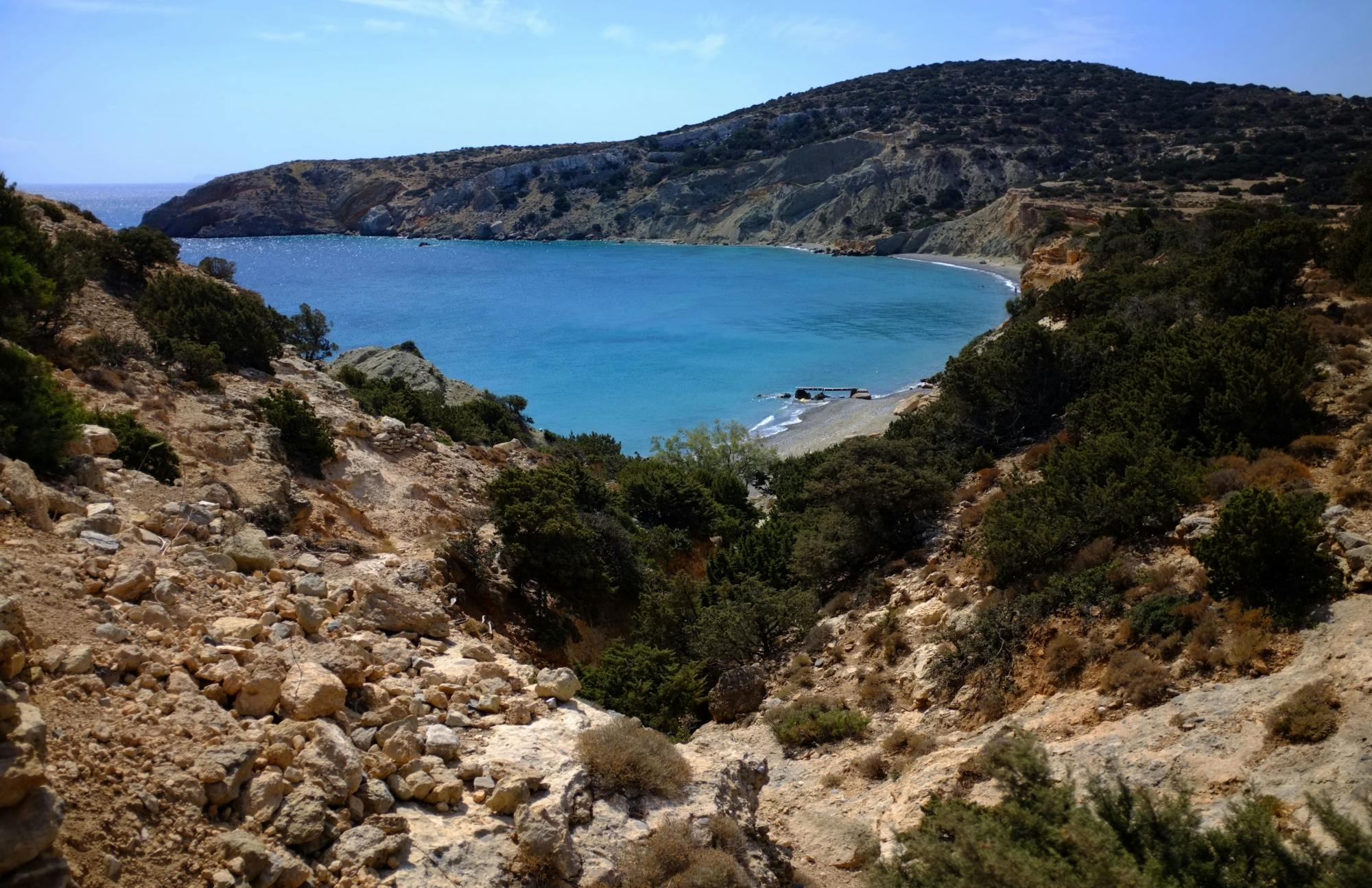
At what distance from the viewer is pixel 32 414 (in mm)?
8758

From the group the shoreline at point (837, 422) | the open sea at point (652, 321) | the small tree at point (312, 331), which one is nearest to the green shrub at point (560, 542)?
the shoreline at point (837, 422)

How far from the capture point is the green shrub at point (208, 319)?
1720cm

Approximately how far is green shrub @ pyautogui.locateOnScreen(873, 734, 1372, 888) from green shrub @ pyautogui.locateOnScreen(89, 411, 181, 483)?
9766 mm

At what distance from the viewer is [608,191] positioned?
5069 inches

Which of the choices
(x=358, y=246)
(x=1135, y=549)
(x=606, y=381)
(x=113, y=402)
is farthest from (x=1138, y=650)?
(x=358, y=246)

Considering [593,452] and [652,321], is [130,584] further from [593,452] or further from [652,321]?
[652,321]

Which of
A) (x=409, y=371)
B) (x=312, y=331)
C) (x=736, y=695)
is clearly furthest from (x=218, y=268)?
(x=736, y=695)

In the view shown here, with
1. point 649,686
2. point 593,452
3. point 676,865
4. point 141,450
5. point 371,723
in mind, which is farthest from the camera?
point 593,452

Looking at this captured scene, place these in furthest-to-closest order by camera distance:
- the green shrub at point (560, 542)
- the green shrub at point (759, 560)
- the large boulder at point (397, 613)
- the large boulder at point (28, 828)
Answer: the green shrub at point (759, 560), the green shrub at point (560, 542), the large boulder at point (397, 613), the large boulder at point (28, 828)

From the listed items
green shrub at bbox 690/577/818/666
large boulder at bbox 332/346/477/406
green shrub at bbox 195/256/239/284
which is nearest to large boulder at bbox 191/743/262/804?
green shrub at bbox 690/577/818/666

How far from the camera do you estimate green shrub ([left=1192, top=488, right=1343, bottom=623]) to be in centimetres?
857

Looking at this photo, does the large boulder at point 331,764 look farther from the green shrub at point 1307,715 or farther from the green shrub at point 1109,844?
the green shrub at point 1307,715

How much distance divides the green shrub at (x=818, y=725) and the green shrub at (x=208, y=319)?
13.4 m

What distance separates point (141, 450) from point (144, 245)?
38.0ft
